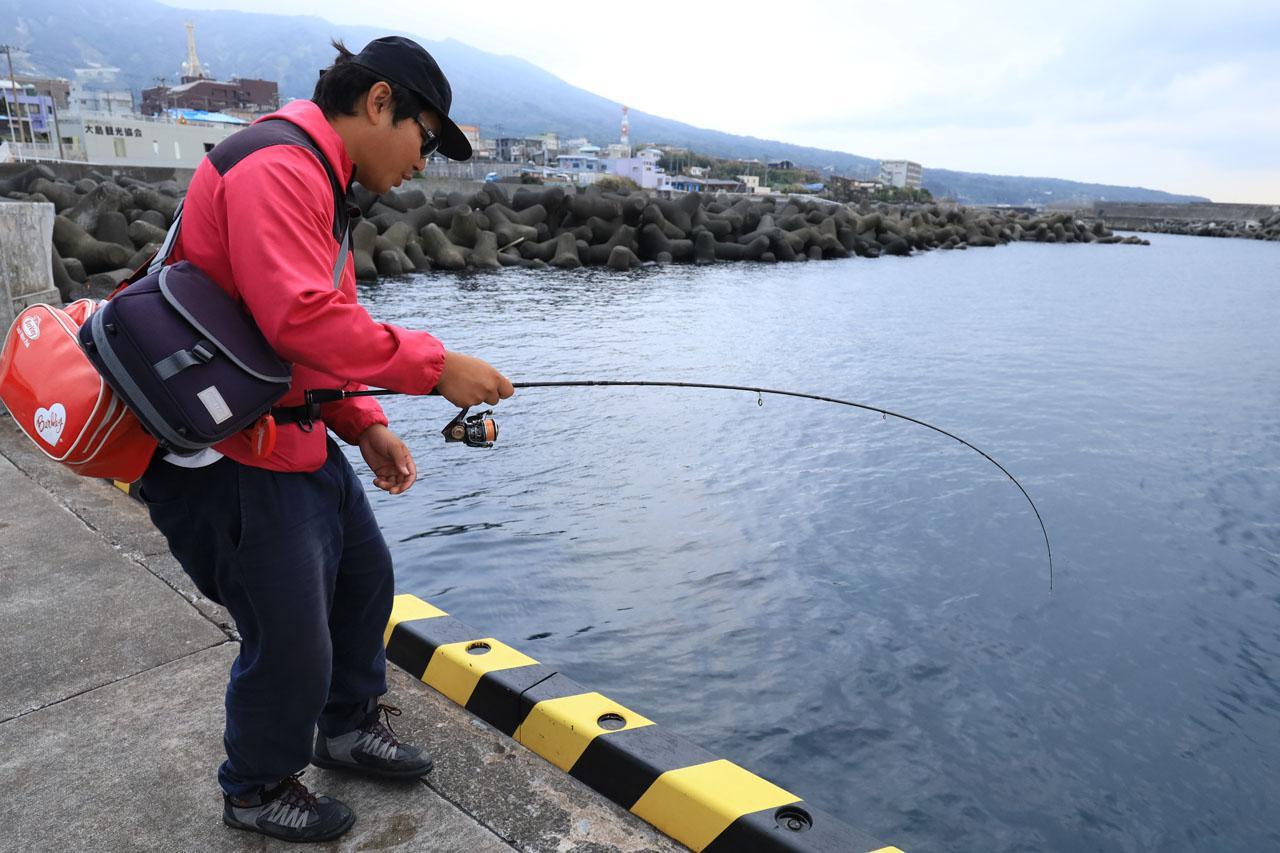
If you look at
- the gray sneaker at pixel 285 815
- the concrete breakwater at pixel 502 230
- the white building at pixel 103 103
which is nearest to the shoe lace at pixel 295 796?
the gray sneaker at pixel 285 815

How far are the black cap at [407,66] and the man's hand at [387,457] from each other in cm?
84

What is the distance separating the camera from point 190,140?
175 ft

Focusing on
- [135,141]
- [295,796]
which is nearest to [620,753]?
[295,796]

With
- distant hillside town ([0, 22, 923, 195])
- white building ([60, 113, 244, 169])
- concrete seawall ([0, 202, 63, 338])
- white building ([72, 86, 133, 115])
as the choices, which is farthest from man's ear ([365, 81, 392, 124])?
white building ([72, 86, 133, 115])

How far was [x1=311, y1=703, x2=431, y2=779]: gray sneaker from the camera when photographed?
226cm

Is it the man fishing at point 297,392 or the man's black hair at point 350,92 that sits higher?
the man's black hair at point 350,92

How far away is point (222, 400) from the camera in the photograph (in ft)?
5.41

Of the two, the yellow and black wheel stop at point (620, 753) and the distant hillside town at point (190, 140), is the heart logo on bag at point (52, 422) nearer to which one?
the yellow and black wheel stop at point (620, 753)

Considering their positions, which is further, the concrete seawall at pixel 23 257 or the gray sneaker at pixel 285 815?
the concrete seawall at pixel 23 257

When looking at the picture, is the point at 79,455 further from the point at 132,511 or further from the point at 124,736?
the point at 132,511

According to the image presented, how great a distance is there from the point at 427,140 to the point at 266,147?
15.5 inches

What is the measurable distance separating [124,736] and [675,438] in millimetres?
5958

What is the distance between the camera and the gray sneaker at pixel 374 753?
2.26m

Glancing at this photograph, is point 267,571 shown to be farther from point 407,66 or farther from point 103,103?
point 103,103
